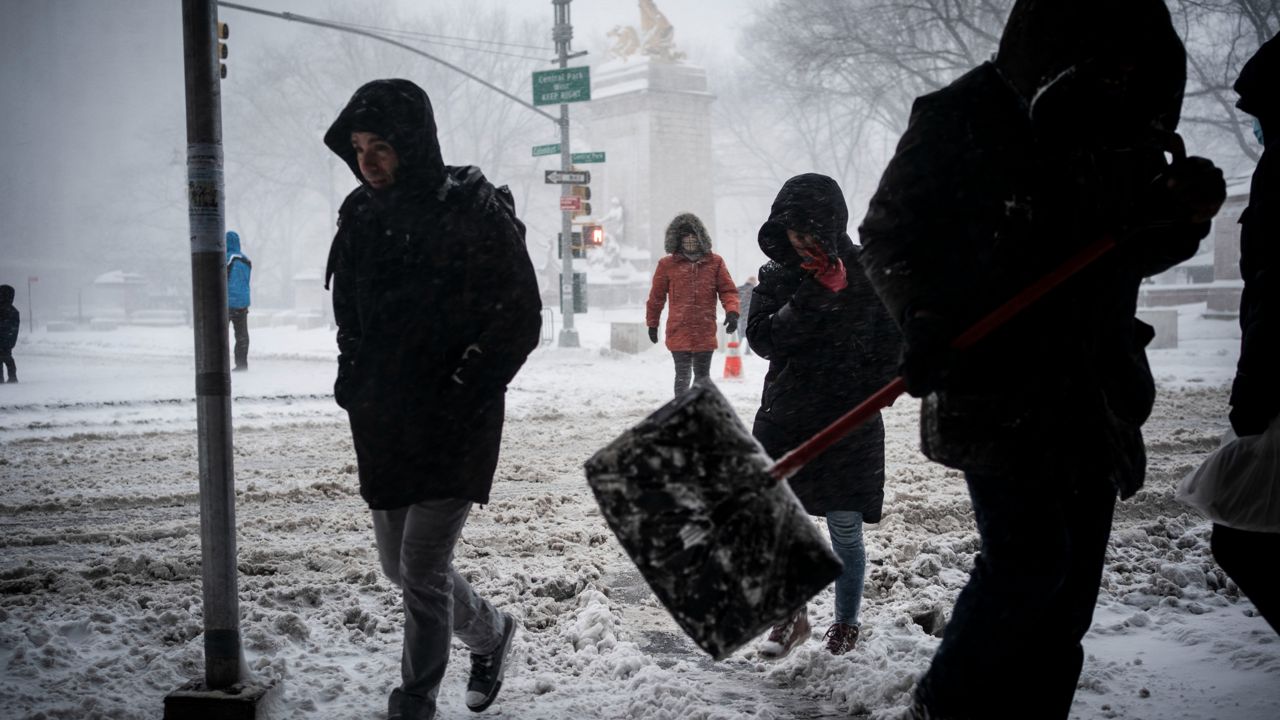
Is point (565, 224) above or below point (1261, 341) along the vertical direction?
above

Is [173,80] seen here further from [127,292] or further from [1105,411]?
[1105,411]

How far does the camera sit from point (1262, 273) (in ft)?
9.54

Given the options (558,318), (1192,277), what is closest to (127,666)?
(558,318)

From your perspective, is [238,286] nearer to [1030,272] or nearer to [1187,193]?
[1030,272]

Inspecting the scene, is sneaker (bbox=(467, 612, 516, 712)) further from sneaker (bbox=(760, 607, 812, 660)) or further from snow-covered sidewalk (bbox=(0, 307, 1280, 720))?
sneaker (bbox=(760, 607, 812, 660))

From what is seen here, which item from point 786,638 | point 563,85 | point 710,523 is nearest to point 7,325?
point 563,85

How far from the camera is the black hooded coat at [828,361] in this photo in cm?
390

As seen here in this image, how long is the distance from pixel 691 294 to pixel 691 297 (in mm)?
30

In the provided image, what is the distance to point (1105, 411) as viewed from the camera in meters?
2.26

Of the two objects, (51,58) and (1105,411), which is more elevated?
(51,58)

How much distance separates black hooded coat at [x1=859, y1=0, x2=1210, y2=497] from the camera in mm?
2213

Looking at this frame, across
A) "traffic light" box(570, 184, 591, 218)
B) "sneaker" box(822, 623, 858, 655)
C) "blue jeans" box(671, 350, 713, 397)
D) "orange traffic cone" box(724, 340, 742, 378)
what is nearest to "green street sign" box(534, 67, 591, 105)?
"traffic light" box(570, 184, 591, 218)

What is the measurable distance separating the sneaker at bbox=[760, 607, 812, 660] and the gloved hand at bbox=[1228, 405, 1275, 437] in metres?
1.70

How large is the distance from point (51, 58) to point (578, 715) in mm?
76259
